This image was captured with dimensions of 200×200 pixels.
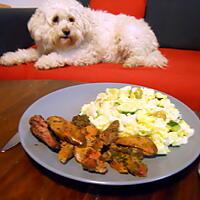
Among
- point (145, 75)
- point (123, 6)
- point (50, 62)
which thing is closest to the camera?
point (145, 75)

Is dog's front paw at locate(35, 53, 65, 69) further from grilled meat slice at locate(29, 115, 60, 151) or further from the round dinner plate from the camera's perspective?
grilled meat slice at locate(29, 115, 60, 151)

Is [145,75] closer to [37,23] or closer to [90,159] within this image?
[37,23]

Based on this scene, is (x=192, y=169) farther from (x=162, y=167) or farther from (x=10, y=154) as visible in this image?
(x=10, y=154)

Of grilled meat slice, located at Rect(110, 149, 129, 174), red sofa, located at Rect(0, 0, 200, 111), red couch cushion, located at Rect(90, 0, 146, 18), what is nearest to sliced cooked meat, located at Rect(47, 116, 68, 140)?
grilled meat slice, located at Rect(110, 149, 129, 174)

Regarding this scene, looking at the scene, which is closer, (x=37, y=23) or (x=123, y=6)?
(x=37, y=23)

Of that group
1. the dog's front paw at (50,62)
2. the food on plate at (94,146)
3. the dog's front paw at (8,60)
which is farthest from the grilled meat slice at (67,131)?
the dog's front paw at (8,60)

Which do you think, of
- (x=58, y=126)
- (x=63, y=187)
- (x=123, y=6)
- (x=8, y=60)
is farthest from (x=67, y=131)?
(x=123, y=6)

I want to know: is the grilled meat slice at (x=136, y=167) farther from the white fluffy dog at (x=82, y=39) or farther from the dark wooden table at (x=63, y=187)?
the white fluffy dog at (x=82, y=39)
